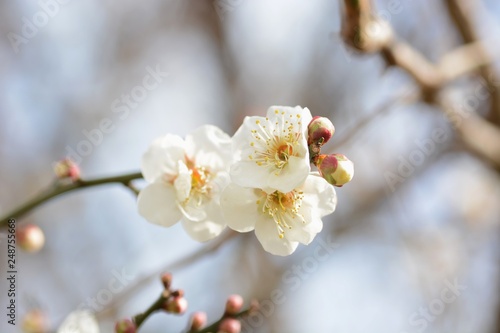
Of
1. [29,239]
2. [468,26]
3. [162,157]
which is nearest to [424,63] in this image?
[468,26]

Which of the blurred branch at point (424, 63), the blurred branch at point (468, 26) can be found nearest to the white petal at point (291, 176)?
the blurred branch at point (424, 63)

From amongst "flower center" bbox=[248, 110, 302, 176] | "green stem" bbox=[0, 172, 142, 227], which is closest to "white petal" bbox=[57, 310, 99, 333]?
"green stem" bbox=[0, 172, 142, 227]

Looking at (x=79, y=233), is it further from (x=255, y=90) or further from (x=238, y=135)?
(x=238, y=135)

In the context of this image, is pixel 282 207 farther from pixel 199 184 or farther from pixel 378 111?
pixel 378 111

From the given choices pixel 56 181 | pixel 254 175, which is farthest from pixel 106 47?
pixel 254 175

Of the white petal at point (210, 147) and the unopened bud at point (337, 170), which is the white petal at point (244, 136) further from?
the unopened bud at point (337, 170)
